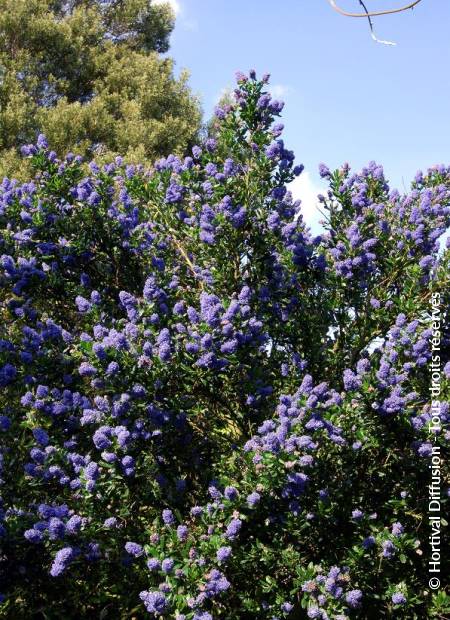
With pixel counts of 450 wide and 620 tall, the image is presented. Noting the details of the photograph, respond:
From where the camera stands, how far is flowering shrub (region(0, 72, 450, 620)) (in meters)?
3.87

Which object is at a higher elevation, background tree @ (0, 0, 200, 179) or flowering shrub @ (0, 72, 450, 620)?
background tree @ (0, 0, 200, 179)

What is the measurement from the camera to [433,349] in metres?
4.40

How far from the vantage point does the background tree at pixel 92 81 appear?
13.7m

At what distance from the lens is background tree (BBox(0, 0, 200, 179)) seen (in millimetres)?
13664

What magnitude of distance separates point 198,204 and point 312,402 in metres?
2.31

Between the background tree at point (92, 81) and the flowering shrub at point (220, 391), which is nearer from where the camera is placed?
the flowering shrub at point (220, 391)

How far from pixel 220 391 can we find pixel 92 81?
12765 millimetres

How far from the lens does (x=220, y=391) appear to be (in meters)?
4.64

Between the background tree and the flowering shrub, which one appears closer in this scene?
the flowering shrub

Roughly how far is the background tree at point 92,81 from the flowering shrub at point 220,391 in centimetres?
802

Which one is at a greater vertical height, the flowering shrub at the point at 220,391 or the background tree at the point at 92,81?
the background tree at the point at 92,81

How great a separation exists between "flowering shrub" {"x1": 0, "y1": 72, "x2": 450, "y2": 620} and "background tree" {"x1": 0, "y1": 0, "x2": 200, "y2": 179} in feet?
26.3

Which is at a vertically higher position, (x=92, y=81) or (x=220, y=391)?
(x=92, y=81)

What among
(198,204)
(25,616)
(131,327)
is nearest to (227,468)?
(131,327)
